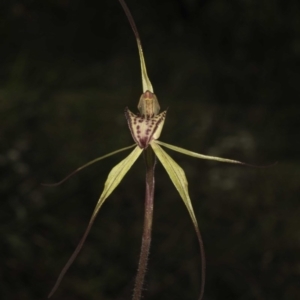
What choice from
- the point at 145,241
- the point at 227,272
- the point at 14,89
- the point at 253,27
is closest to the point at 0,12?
the point at 14,89

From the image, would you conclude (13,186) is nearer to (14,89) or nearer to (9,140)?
(9,140)

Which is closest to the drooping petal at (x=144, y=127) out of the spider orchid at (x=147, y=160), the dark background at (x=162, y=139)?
the spider orchid at (x=147, y=160)

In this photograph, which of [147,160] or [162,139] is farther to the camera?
[162,139]

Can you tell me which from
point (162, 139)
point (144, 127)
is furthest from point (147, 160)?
point (162, 139)

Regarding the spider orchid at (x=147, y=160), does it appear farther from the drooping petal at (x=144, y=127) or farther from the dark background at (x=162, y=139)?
the dark background at (x=162, y=139)

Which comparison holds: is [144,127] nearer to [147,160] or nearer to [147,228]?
[147,160]

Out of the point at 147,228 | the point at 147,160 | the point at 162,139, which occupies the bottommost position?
the point at 147,228
